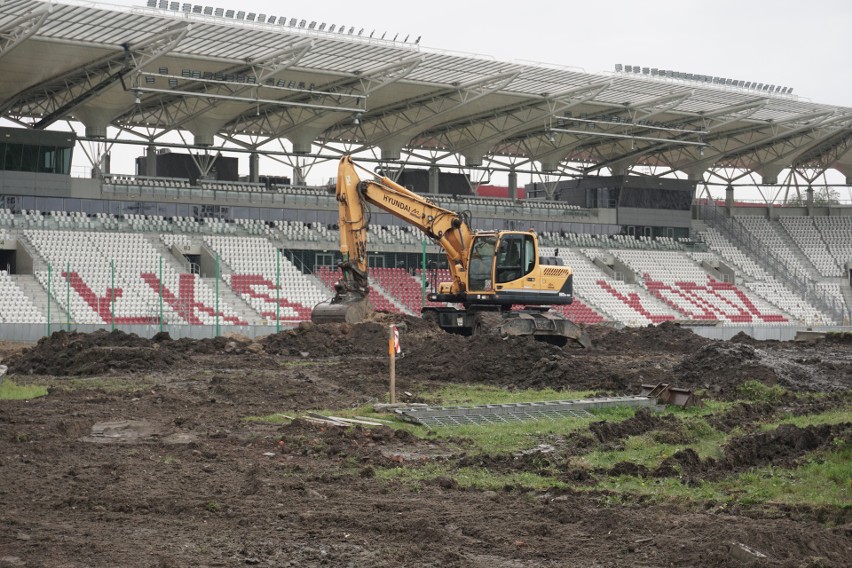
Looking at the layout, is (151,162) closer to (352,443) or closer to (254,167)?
(254,167)

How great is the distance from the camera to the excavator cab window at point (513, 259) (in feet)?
106

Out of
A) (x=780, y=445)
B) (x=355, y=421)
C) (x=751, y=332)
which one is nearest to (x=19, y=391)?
(x=355, y=421)

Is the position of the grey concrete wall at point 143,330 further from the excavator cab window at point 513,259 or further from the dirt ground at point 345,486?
the dirt ground at point 345,486

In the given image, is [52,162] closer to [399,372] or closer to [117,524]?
[399,372]

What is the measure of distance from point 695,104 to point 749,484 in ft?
176

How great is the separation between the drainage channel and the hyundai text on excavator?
12.9 metres

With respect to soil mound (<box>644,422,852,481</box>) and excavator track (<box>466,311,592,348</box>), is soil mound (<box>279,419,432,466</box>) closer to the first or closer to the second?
soil mound (<box>644,422,852,481</box>)

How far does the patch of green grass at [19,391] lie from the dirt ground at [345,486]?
51cm

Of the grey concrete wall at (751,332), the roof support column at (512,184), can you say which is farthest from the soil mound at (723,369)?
the roof support column at (512,184)

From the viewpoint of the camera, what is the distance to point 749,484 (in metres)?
11.6

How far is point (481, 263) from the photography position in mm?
32562

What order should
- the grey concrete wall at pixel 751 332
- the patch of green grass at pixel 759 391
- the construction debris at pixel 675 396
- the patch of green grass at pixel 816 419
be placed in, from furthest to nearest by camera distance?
the grey concrete wall at pixel 751 332, the patch of green grass at pixel 759 391, the construction debris at pixel 675 396, the patch of green grass at pixel 816 419

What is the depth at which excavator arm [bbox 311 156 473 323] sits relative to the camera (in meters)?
32.1

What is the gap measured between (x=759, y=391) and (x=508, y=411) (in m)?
4.79
